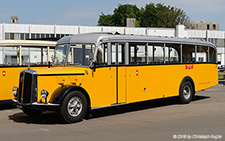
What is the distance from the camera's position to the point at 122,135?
26.8ft

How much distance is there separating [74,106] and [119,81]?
205cm

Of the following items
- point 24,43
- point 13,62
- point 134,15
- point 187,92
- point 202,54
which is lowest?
point 187,92

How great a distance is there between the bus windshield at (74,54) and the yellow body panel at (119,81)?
0.34 meters

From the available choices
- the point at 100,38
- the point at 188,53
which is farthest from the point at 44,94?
the point at 188,53

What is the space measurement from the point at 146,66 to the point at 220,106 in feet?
10.9

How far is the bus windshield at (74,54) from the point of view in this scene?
1068 centimetres

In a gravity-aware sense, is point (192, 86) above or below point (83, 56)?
below

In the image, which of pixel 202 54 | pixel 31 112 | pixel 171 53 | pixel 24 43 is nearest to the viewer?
pixel 31 112

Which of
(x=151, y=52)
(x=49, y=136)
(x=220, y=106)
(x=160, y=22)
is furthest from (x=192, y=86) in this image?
(x=160, y=22)

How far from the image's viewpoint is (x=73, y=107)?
9758mm

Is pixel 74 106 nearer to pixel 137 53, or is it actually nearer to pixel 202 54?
pixel 137 53

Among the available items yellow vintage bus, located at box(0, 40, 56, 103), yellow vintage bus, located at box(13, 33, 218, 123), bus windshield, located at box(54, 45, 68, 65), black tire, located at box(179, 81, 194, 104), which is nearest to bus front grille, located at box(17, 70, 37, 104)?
yellow vintage bus, located at box(13, 33, 218, 123)

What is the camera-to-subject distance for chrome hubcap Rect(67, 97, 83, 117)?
968 cm

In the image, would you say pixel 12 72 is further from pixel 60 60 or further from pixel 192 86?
pixel 192 86
